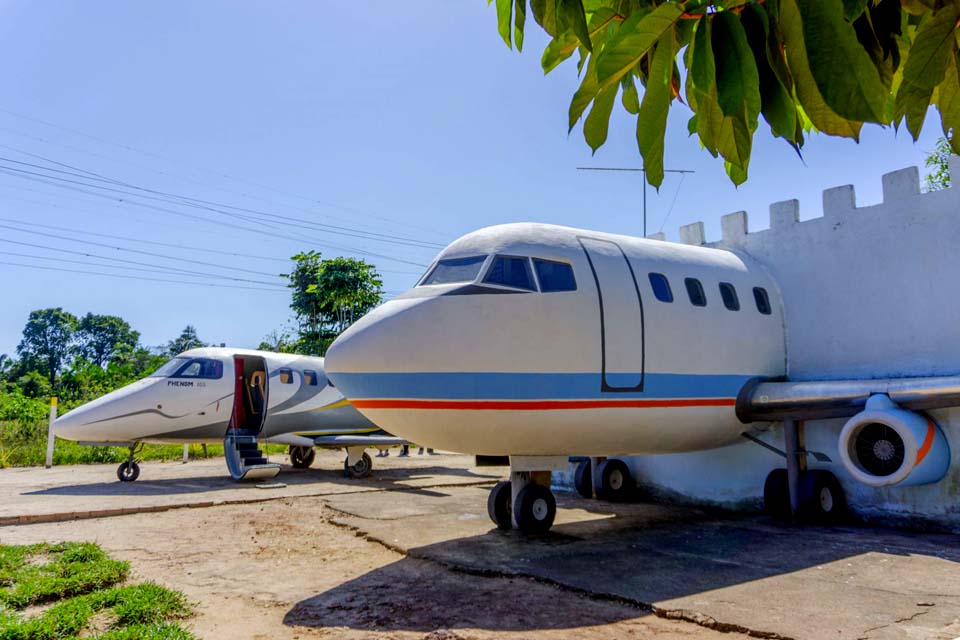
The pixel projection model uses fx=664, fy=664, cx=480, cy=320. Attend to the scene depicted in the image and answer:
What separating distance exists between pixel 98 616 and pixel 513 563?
3.55m

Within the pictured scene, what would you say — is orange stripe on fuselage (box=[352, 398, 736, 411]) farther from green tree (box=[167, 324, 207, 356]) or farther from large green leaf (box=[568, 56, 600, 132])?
green tree (box=[167, 324, 207, 356])

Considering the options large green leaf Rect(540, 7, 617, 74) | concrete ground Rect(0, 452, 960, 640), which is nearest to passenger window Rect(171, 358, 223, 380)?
concrete ground Rect(0, 452, 960, 640)

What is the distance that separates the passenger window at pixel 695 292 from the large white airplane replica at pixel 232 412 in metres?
9.34

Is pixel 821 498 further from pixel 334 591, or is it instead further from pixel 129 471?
pixel 129 471

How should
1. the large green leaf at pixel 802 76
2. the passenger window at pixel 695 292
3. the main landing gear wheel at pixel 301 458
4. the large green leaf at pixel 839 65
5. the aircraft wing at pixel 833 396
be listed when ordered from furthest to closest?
1. the main landing gear wheel at pixel 301 458
2. the passenger window at pixel 695 292
3. the aircraft wing at pixel 833 396
4. the large green leaf at pixel 802 76
5. the large green leaf at pixel 839 65

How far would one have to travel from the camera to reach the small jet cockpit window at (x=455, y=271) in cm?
739

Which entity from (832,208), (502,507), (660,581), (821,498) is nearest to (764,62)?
(660,581)

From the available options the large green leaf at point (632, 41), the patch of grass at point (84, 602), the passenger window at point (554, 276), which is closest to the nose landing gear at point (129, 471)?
the patch of grass at point (84, 602)

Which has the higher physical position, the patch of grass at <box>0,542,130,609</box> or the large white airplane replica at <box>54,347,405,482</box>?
the large white airplane replica at <box>54,347,405,482</box>

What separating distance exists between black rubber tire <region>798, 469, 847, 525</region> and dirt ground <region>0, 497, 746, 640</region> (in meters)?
5.40

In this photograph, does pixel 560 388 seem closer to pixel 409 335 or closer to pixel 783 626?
pixel 409 335

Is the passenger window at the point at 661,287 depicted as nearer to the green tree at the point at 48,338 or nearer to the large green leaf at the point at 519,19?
the large green leaf at the point at 519,19

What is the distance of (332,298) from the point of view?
3341 cm

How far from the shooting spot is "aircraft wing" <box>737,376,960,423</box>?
805 centimetres
